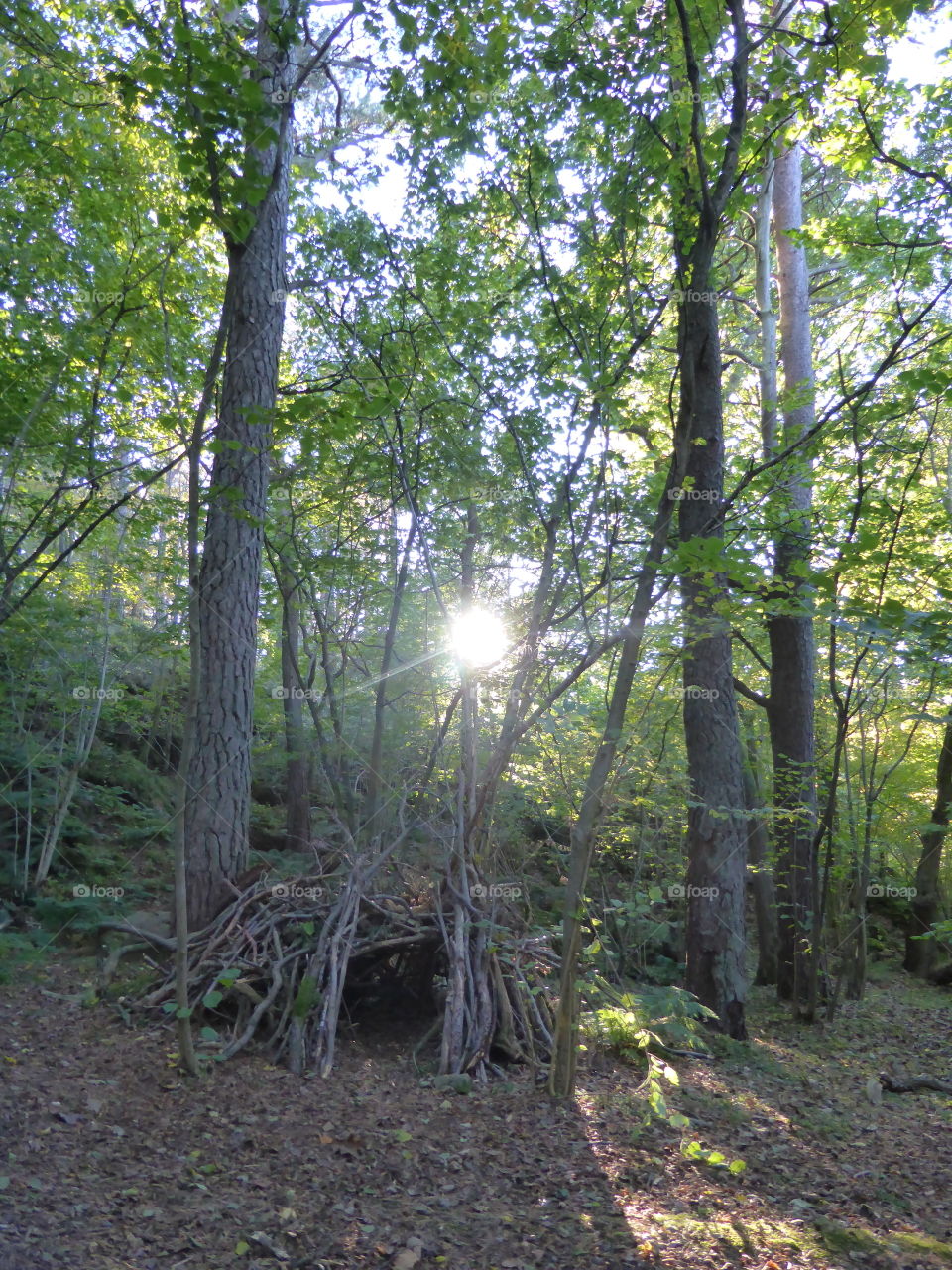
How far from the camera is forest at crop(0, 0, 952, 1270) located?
3615mm

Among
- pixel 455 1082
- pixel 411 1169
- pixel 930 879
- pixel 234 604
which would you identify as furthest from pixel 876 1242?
pixel 930 879

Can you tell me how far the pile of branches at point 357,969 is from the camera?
5.08 meters

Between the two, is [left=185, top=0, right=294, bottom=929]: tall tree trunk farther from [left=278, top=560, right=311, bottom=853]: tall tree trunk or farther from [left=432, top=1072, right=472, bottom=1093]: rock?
[left=278, top=560, right=311, bottom=853]: tall tree trunk

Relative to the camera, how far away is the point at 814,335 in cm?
1237

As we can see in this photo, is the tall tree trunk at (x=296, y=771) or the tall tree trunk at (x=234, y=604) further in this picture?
the tall tree trunk at (x=296, y=771)

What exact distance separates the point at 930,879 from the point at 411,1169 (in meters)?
11.0

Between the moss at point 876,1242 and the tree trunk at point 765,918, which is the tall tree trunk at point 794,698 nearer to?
the tree trunk at point 765,918

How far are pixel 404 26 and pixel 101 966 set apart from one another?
6.85 metres

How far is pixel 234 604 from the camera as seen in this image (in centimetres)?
622

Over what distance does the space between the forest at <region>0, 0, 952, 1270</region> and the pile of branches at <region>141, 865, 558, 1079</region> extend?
39 mm

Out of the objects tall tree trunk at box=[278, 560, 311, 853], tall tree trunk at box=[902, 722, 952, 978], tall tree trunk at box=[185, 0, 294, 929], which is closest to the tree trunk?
tall tree trunk at box=[902, 722, 952, 978]

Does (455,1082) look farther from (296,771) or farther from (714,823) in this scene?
(296,771)

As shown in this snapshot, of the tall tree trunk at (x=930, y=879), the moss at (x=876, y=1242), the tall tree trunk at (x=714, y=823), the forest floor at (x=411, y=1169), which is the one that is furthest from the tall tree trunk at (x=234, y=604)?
the tall tree trunk at (x=930, y=879)

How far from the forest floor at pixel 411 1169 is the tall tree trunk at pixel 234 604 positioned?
1.27m
